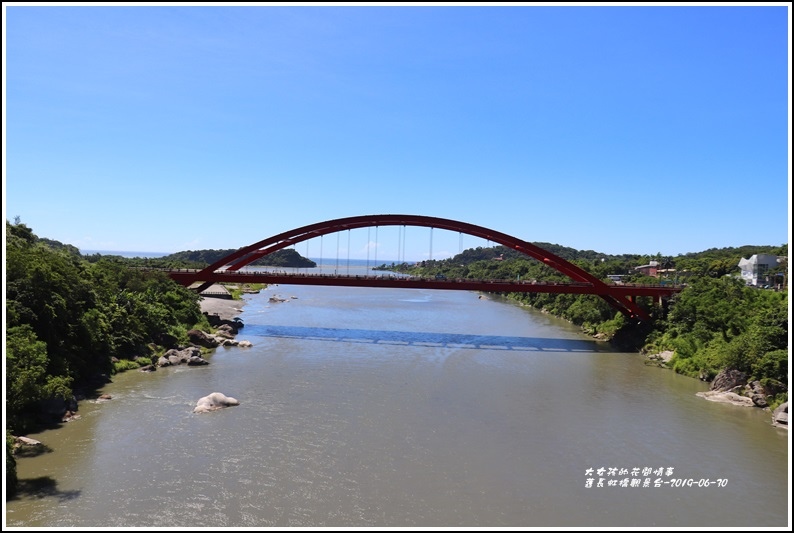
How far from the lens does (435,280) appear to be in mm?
31203

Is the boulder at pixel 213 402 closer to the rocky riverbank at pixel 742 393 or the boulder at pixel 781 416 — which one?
the boulder at pixel 781 416

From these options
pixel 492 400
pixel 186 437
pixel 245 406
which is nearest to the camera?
pixel 186 437

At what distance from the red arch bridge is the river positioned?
6.71 m

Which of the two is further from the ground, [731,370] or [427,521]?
[731,370]

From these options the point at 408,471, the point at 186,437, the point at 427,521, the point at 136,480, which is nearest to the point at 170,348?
the point at 186,437

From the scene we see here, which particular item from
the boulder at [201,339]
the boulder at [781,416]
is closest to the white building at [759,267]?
the boulder at [781,416]

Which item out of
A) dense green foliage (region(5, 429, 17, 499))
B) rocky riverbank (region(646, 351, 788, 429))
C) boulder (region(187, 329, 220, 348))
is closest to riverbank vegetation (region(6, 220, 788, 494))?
A: dense green foliage (region(5, 429, 17, 499))

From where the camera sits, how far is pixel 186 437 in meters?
13.5

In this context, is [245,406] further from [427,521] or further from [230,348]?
[230,348]

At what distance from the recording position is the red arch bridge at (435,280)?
2928 cm

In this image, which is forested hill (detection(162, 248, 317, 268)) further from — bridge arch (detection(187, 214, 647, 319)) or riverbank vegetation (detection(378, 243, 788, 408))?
riverbank vegetation (detection(378, 243, 788, 408))

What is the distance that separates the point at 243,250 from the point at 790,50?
2945cm

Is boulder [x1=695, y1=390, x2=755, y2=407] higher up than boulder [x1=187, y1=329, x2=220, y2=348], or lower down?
lower down

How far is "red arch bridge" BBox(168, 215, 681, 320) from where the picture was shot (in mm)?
29281
